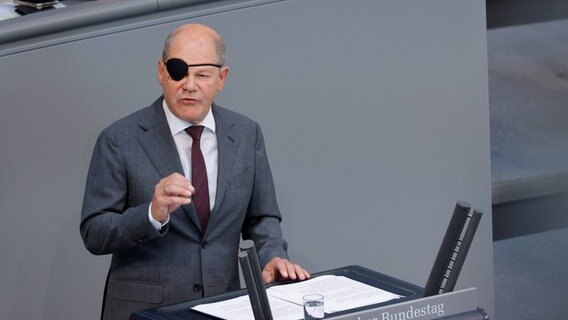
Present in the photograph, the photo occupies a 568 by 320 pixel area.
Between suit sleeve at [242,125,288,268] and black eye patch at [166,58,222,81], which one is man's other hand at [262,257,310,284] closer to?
suit sleeve at [242,125,288,268]

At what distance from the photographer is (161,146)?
12.0 ft

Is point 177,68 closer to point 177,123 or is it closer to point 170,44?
point 170,44

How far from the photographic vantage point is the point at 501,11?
6.78 metres

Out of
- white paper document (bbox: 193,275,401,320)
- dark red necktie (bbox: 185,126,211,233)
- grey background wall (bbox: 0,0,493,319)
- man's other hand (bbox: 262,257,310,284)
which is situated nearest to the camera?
white paper document (bbox: 193,275,401,320)

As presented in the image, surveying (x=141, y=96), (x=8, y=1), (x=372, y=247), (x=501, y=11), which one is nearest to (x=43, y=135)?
(x=141, y=96)

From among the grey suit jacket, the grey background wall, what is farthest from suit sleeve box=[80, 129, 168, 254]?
the grey background wall

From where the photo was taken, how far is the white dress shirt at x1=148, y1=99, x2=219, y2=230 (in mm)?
3693

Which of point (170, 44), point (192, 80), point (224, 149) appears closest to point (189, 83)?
point (192, 80)

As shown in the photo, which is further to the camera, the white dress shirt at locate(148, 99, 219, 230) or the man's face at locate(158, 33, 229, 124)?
the white dress shirt at locate(148, 99, 219, 230)

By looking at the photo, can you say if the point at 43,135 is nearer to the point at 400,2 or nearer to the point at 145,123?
the point at 145,123

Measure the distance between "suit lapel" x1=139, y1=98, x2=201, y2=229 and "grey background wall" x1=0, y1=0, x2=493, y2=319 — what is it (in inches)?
36.3

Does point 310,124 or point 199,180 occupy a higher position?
point 310,124

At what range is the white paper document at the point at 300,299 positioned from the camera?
10.3ft

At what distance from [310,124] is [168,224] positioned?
1.60m
